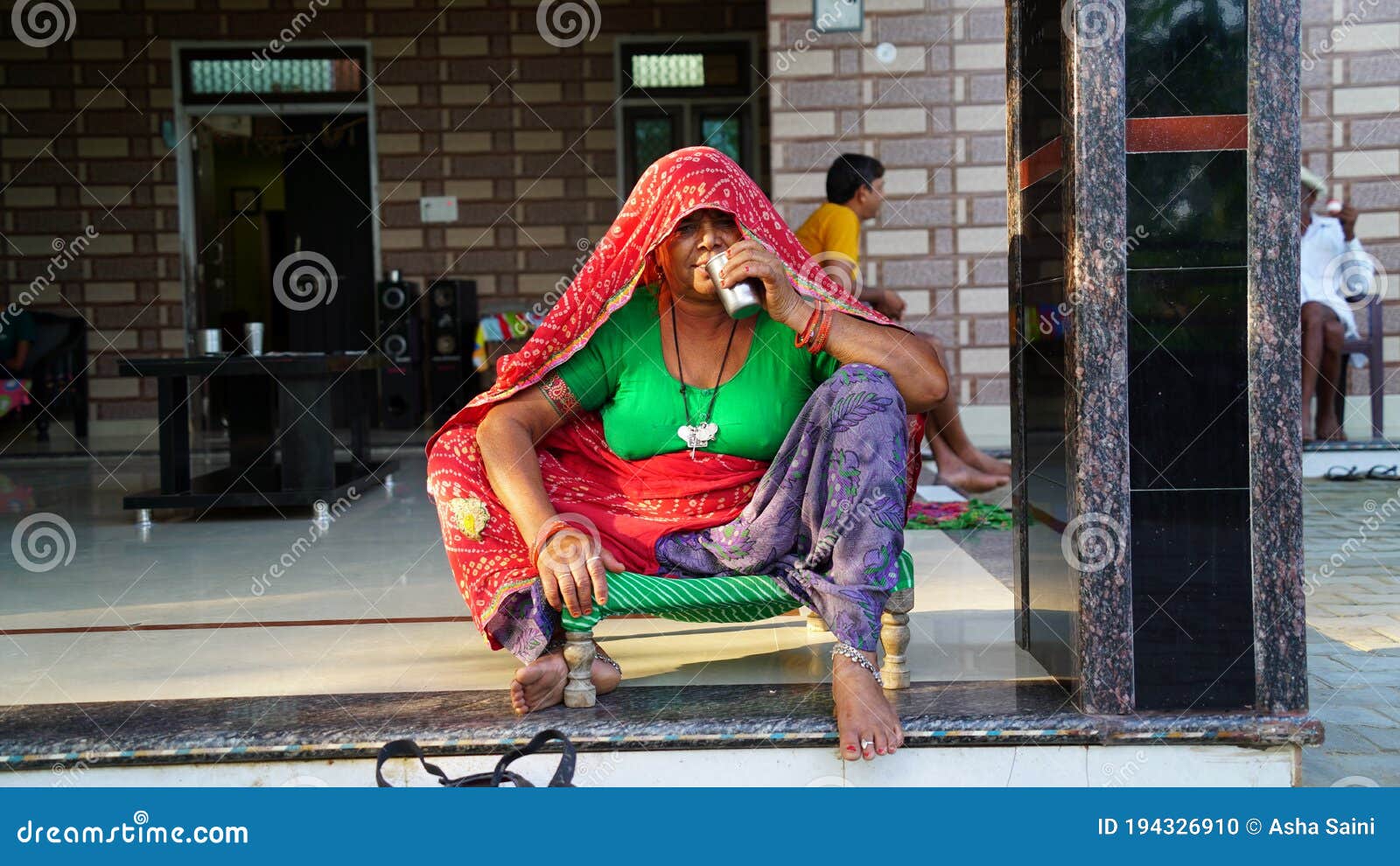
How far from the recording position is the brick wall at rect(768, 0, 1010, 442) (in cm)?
798

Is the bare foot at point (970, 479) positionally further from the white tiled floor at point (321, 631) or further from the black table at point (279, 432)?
the black table at point (279, 432)

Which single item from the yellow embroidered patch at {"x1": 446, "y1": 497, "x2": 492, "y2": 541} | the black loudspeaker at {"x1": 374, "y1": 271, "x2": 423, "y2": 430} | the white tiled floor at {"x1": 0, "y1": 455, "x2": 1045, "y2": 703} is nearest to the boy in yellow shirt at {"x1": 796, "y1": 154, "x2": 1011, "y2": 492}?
the white tiled floor at {"x1": 0, "y1": 455, "x2": 1045, "y2": 703}

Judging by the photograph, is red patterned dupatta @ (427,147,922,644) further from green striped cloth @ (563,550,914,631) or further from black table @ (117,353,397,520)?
black table @ (117,353,397,520)

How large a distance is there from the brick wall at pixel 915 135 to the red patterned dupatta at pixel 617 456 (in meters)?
5.52

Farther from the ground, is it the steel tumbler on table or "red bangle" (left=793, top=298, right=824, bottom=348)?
the steel tumbler on table

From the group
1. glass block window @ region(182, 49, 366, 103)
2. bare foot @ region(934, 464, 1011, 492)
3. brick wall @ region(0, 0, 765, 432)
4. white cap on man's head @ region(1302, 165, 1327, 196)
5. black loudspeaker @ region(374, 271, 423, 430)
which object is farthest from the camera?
glass block window @ region(182, 49, 366, 103)

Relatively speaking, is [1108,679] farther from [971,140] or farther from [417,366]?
[417,366]

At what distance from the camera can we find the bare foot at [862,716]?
218cm

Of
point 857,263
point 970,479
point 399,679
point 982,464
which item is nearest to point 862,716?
point 399,679

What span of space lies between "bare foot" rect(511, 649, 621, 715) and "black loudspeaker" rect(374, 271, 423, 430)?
7.60 m

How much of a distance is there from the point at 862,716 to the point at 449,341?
26.5 ft

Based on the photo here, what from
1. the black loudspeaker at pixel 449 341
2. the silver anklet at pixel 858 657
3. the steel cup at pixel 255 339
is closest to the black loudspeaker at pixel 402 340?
the black loudspeaker at pixel 449 341
